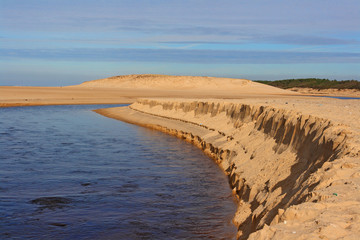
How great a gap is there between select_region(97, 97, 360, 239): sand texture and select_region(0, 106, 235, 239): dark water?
66cm

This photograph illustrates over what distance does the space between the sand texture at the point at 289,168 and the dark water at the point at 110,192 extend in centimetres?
66

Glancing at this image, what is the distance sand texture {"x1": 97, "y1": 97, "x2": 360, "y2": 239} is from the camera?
15.4 feet

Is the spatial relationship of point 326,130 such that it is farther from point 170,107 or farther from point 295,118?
point 170,107

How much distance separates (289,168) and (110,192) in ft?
13.9

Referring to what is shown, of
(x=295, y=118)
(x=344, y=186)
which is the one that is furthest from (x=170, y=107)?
(x=344, y=186)

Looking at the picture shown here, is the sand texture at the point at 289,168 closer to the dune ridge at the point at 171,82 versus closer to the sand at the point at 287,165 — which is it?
the sand at the point at 287,165

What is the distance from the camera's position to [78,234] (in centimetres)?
754

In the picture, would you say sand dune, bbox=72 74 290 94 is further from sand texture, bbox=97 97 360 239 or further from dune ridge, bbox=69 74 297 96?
sand texture, bbox=97 97 360 239

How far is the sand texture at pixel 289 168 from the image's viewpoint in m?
4.68

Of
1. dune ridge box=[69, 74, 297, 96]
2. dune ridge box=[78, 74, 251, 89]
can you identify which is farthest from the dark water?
dune ridge box=[78, 74, 251, 89]

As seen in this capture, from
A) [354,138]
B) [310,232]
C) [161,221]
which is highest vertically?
[354,138]

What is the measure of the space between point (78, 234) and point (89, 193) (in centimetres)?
258

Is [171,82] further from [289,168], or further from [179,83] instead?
[289,168]

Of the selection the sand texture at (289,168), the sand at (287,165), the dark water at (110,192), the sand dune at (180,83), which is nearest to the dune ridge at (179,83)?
the sand dune at (180,83)
